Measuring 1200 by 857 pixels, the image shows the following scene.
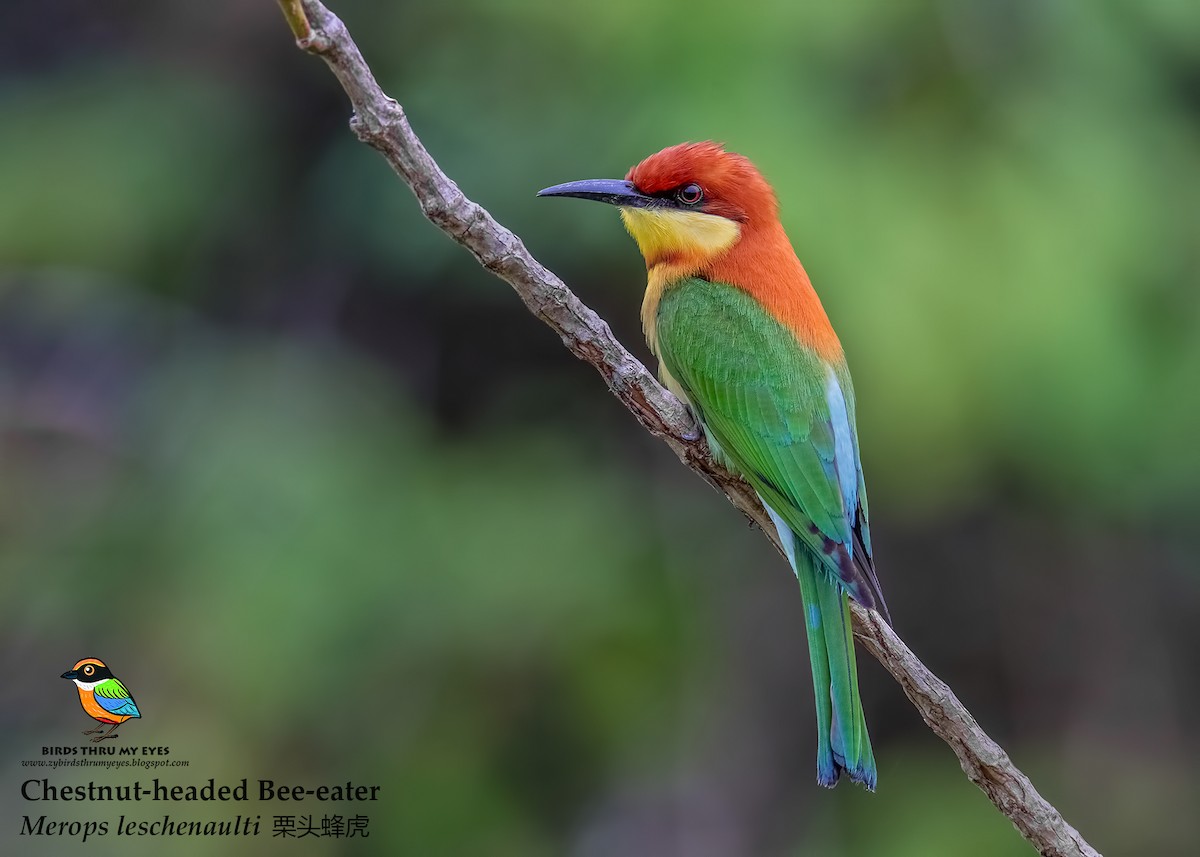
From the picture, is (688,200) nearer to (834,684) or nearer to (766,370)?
(766,370)

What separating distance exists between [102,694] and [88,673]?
9cm

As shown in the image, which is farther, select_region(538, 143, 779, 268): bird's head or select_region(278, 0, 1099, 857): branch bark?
select_region(538, 143, 779, 268): bird's head

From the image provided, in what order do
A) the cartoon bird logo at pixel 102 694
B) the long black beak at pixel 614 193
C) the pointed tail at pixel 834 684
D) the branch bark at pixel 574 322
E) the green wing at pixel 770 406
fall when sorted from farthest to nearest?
the cartoon bird logo at pixel 102 694 → the long black beak at pixel 614 193 → the green wing at pixel 770 406 → the pointed tail at pixel 834 684 → the branch bark at pixel 574 322

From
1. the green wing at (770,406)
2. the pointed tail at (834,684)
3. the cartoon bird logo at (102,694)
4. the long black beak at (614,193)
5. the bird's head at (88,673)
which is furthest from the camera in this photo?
the bird's head at (88,673)

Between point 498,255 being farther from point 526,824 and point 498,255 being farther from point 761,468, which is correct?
point 526,824

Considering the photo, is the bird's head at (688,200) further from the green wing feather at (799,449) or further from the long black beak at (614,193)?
the green wing feather at (799,449)

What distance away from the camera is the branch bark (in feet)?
5.76

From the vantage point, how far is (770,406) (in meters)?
2.80

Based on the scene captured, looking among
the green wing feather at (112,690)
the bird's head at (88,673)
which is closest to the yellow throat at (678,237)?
the green wing feather at (112,690)

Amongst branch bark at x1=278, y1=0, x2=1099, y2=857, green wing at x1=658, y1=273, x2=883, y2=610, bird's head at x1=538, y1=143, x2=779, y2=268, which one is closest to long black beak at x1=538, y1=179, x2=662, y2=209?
bird's head at x1=538, y1=143, x2=779, y2=268

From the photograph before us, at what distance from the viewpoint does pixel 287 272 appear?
15.0 ft


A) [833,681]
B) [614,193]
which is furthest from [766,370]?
[833,681]

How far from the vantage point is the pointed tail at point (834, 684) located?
7.84 ft

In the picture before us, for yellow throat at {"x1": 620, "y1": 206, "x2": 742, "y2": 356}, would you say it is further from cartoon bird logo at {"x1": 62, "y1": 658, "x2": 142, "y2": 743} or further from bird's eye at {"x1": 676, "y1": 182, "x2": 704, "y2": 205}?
cartoon bird logo at {"x1": 62, "y1": 658, "x2": 142, "y2": 743}
